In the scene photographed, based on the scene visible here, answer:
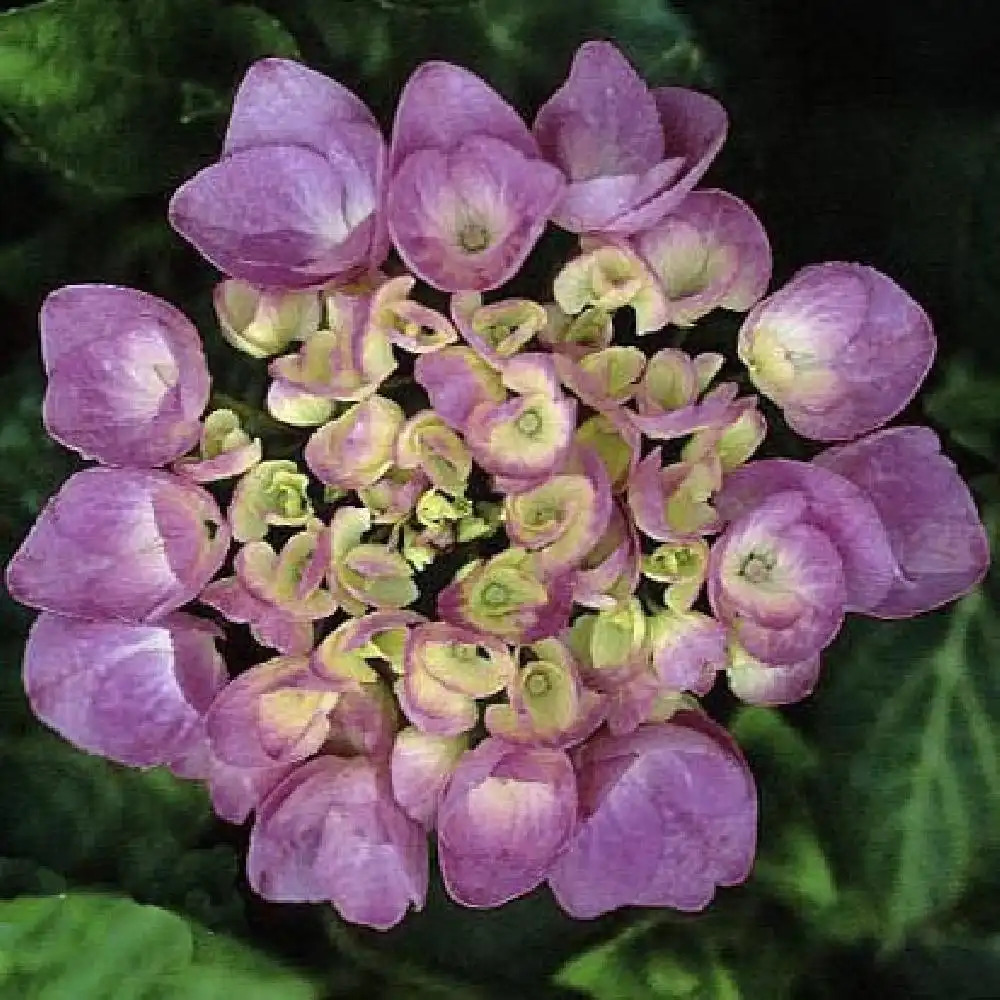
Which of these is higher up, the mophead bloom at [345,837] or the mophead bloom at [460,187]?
the mophead bloom at [460,187]

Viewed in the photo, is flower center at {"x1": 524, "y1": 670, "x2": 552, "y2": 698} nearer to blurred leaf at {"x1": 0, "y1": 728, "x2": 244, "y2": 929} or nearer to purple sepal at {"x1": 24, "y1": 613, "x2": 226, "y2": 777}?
purple sepal at {"x1": 24, "y1": 613, "x2": 226, "y2": 777}

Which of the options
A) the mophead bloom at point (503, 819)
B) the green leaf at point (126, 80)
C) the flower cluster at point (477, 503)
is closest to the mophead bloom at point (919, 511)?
the flower cluster at point (477, 503)

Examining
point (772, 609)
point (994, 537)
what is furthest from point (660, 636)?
point (994, 537)

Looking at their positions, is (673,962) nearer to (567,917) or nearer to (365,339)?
(567,917)

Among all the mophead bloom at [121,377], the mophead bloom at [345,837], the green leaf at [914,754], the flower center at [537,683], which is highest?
the mophead bloom at [121,377]

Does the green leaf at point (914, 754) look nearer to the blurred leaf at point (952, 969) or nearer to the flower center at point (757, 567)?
the blurred leaf at point (952, 969)

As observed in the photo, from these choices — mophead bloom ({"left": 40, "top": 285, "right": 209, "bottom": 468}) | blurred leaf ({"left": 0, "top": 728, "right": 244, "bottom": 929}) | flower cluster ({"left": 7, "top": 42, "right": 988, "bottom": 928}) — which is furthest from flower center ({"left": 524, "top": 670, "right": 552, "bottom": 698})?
blurred leaf ({"left": 0, "top": 728, "right": 244, "bottom": 929})
